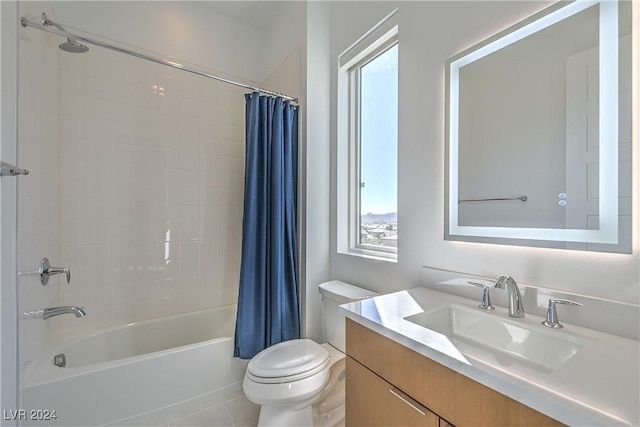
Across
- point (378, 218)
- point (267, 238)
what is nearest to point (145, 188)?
point (267, 238)

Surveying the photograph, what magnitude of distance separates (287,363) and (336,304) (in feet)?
1.42

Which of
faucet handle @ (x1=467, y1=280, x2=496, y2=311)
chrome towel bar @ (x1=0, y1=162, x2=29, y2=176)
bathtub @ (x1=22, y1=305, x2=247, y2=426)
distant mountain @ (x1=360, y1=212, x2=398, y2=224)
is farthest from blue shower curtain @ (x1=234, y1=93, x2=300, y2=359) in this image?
faucet handle @ (x1=467, y1=280, x2=496, y2=311)

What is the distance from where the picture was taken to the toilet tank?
1.51 meters

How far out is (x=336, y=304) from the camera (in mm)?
1637

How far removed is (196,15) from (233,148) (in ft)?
3.57

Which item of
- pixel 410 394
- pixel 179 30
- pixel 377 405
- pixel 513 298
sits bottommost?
pixel 377 405

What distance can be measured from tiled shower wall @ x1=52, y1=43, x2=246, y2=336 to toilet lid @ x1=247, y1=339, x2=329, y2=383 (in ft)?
3.68

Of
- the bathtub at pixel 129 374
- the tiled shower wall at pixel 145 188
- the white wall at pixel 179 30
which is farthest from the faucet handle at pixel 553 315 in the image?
the white wall at pixel 179 30

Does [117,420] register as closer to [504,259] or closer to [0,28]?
[0,28]

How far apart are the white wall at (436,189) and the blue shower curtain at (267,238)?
0.53m

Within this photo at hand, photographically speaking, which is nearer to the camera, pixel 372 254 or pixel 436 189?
pixel 436 189

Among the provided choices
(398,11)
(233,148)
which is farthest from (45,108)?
(398,11)

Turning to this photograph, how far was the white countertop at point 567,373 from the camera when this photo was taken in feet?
1.55

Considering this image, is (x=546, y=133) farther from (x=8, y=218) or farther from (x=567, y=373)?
(x=8, y=218)
